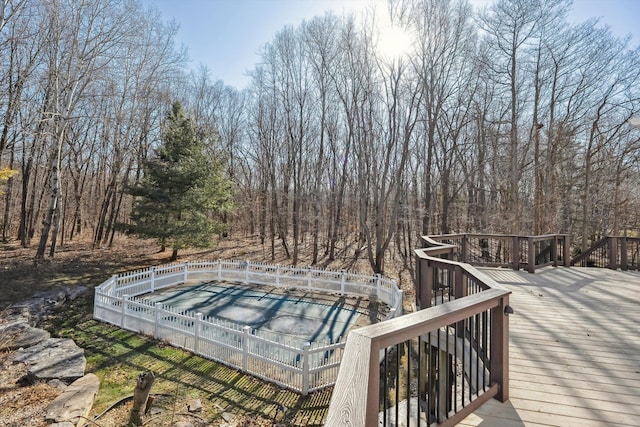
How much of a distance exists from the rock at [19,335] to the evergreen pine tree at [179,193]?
642cm

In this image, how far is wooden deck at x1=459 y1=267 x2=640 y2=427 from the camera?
2.33 metres

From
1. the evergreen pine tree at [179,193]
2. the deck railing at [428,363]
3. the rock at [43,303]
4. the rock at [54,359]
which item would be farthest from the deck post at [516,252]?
the evergreen pine tree at [179,193]

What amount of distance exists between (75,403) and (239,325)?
3.45 meters

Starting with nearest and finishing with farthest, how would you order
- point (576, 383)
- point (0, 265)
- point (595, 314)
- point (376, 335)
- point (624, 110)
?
point (376, 335) → point (576, 383) → point (595, 314) → point (0, 265) → point (624, 110)

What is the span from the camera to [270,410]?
510 cm

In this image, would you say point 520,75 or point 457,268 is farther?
point 520,75

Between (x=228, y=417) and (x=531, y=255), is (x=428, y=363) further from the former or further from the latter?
(x=531, y=255)

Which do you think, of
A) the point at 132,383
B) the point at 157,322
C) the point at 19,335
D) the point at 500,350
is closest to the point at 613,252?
the point at 500,350

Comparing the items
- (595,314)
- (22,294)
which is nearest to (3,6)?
(22,294)

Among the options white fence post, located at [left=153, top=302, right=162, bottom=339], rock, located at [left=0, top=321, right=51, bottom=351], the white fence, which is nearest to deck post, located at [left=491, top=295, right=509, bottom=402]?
the white fence

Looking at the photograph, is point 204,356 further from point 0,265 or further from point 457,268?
point 0,265

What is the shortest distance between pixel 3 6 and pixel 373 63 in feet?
41.2

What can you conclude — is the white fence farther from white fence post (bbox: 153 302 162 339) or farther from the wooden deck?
the wooden deck

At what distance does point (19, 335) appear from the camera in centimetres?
698
